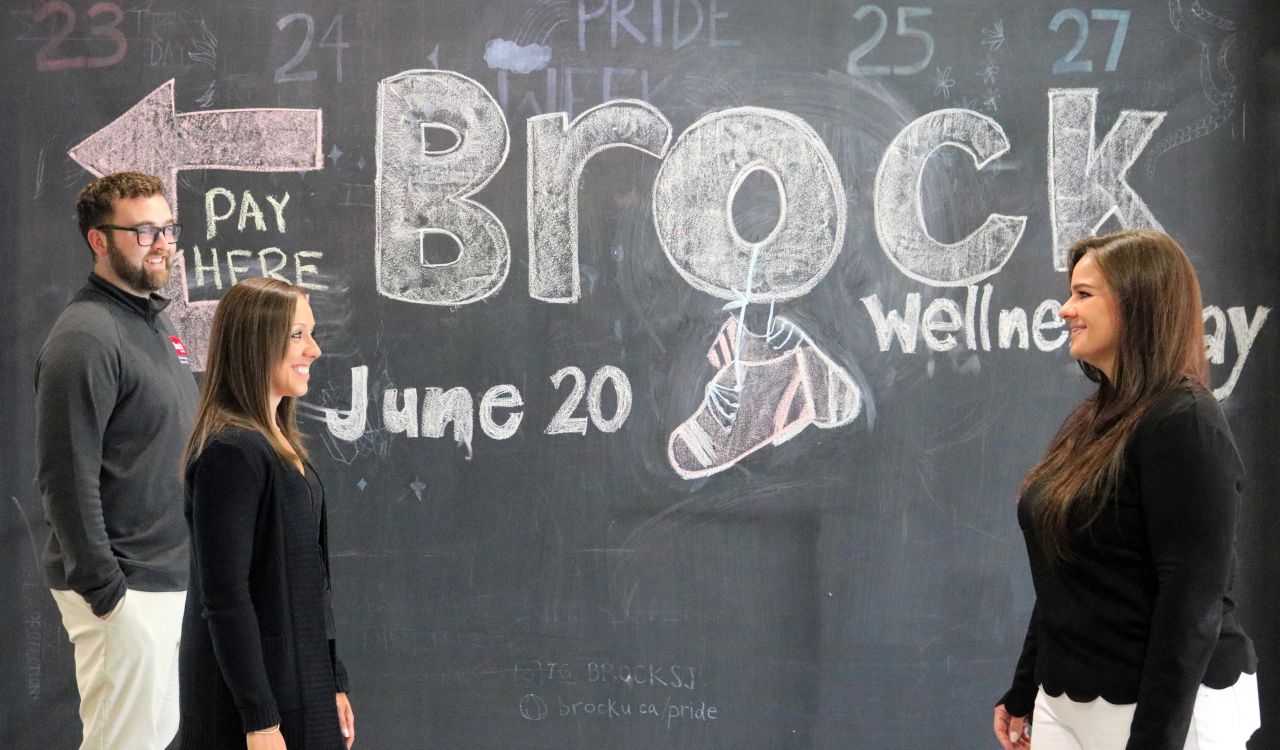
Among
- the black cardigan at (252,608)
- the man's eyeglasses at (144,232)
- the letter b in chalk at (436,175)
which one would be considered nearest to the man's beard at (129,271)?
the man's eyeglasses at (144,232)

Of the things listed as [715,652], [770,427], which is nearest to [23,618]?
[715,652]

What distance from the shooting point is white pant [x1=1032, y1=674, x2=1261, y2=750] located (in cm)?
173

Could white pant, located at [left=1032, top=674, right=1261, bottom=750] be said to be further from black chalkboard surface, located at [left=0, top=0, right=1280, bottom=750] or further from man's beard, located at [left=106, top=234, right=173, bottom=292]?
man's beard, located at [left=106, top=234, right=173, bottom=292]

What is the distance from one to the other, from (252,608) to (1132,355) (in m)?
1.50

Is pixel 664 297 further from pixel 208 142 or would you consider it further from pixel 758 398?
pixel 208 142

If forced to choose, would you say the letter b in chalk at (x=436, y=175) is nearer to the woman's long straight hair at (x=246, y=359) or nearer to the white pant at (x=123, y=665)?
the white pant at (x=123, y=665)

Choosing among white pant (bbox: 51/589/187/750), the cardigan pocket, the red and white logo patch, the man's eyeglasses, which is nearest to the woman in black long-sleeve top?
the cardigan pocket

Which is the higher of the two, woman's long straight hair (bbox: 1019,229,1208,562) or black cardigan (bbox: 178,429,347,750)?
woman's long straight hair (bbox: 1019,229,1208,562)

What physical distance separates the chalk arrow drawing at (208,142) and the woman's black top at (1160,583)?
7.82 feet

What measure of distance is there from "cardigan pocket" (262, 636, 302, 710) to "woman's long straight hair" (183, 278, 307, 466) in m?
0.31

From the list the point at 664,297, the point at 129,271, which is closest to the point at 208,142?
the point at 129,271

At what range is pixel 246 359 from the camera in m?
1.92

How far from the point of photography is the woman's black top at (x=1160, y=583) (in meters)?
1.66

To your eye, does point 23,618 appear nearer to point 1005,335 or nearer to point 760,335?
point 760,335
